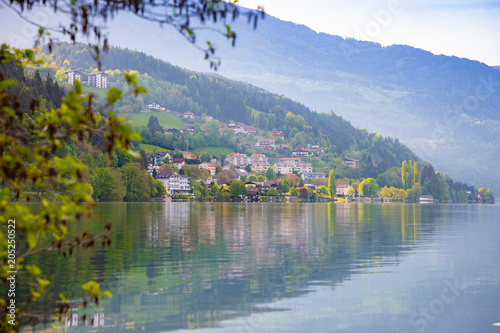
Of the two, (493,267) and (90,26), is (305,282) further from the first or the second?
(90,26)

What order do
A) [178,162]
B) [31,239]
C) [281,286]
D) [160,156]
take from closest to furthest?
[31,239] < [281,286] < [160,156] < [178,162]

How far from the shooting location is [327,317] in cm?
1422

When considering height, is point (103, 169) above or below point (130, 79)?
above

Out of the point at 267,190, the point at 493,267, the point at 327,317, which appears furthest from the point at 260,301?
the point at 267,190

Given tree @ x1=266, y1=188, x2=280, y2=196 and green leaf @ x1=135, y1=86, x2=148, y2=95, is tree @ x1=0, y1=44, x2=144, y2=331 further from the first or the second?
tree @ x1=266, y1=188, x2=280, y2=196

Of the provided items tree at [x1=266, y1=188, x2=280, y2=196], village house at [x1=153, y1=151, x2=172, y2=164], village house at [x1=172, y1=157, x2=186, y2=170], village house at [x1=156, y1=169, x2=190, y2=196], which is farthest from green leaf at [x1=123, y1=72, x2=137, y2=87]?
village house at [x1=153, y1=151, x2=172, y2=164]

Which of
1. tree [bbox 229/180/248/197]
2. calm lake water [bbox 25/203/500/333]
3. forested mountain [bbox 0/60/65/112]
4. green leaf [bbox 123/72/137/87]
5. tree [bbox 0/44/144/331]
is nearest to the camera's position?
green leaf [bbox 123/72/137/87]

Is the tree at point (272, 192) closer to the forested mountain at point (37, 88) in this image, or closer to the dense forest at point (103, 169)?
the dense forest at point (103, 169)

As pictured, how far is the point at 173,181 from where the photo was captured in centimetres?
16975

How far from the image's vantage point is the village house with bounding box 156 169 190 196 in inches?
6594

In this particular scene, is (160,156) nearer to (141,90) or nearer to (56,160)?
(56,160)

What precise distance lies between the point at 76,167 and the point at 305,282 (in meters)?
15.1

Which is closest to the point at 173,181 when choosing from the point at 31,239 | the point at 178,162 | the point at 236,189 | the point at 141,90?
the point at 236,189

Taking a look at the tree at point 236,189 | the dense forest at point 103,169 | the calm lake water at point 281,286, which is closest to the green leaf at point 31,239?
the calm lake water at point 281,286
